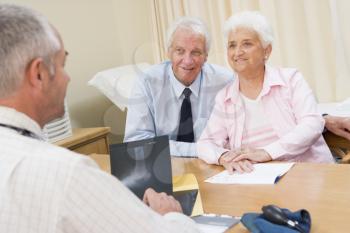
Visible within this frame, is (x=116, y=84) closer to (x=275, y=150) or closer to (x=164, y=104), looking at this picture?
(x=164, y=104)

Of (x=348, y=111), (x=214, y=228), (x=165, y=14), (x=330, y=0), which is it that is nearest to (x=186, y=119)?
(x=348, y=111)

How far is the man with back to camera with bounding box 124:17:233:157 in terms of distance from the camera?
2.00 m

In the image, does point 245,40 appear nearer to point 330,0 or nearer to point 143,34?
point 330,0

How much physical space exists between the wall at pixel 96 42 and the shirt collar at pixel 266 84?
150 cm

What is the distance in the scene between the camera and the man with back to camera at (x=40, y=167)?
2.07ft

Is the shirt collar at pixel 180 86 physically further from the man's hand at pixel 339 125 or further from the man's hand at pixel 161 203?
the man's hand at pixel 161 203

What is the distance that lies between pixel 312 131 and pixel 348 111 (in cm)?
68

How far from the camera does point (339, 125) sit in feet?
5.73

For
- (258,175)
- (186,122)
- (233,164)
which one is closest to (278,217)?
(258,175)

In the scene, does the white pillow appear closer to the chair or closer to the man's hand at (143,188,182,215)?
the chair

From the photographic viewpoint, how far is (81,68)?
306 cm

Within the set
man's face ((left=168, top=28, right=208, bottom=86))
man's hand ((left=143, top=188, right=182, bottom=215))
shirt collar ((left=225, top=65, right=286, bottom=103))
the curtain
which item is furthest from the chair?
man's hand ((left=143, top=188, right=182, bottom=215))

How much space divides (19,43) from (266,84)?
4.01 feet

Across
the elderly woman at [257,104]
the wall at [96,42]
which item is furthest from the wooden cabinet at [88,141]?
the elderly woman at [257,104]
